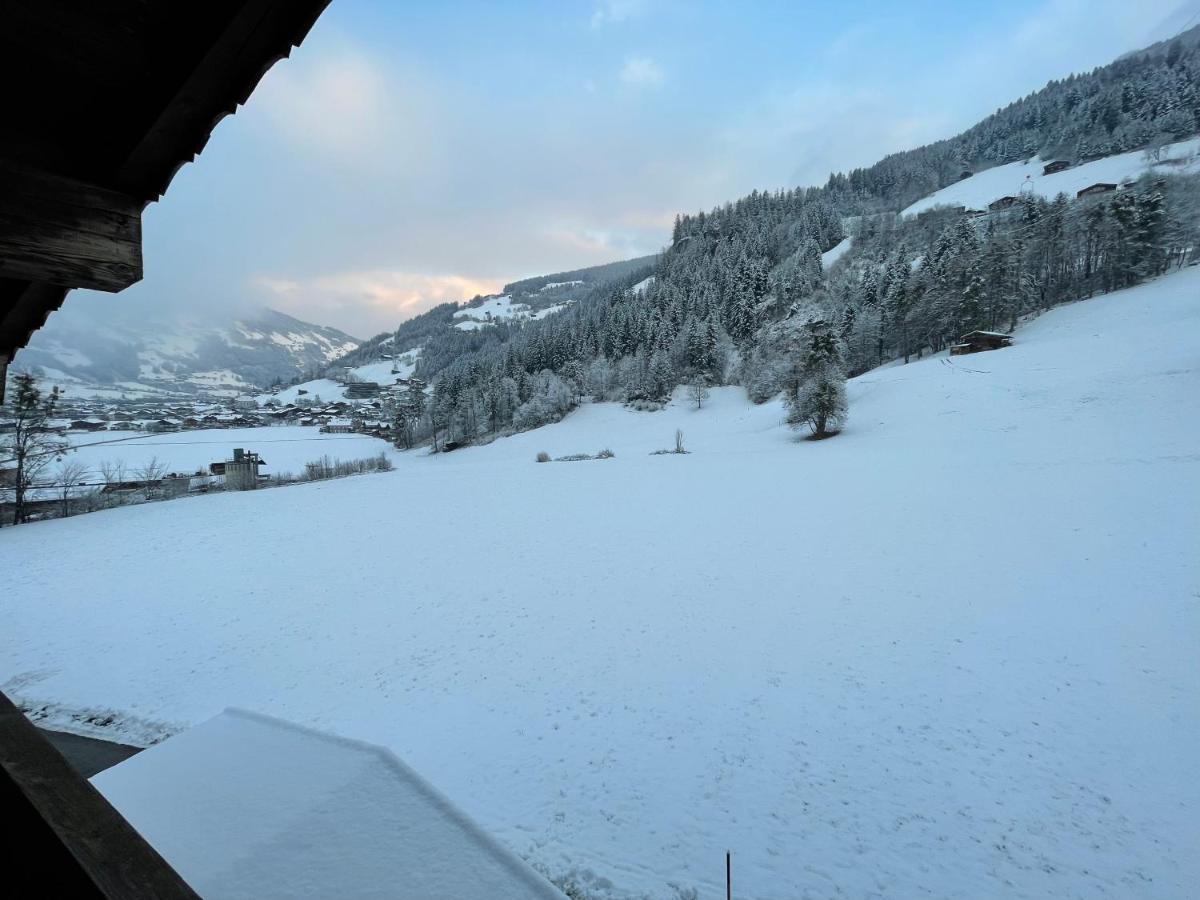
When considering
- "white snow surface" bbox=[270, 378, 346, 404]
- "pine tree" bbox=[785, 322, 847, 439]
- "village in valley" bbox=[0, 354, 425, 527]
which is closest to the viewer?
"village in valley" bbox=[0, 354, 425, 527]

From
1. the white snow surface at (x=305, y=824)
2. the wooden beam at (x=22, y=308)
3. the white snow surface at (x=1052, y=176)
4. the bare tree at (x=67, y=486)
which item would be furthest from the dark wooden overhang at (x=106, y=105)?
the white snow surface at (x=1052, y=176)

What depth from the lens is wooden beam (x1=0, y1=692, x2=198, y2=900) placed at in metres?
0.84

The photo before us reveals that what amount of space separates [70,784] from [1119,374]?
45.7 meters

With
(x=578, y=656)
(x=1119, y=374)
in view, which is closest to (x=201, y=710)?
(x=578, y=656)

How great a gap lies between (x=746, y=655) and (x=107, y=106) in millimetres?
11397

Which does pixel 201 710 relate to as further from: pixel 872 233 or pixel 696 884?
pixel 872 233

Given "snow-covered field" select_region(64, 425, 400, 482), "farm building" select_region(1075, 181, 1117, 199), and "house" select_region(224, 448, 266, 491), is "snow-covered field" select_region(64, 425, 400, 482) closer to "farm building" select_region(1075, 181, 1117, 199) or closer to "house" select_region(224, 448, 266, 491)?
"house" select_region(224, 448, 266, 491)

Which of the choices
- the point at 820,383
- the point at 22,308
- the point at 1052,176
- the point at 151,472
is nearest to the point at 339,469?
the point at 151,472

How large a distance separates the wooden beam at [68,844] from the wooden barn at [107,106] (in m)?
0.43

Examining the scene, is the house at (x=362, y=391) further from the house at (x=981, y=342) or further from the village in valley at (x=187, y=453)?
the house at (x=981, y=342)

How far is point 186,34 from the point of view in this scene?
70.4 inches

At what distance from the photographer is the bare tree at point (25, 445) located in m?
23.6

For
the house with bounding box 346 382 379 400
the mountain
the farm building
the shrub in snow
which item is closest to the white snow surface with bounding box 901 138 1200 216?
the mountain

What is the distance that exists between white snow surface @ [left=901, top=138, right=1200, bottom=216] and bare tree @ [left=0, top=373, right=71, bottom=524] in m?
121
